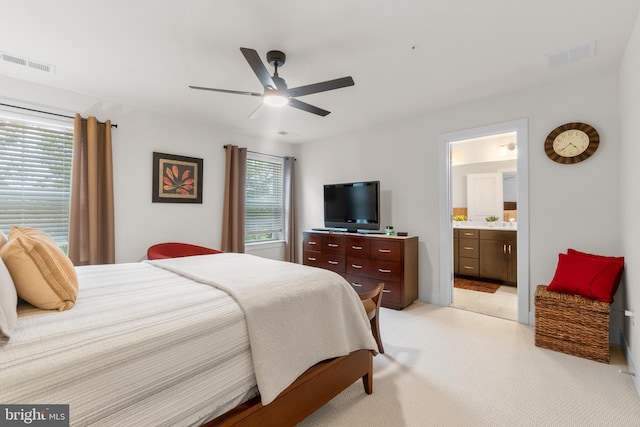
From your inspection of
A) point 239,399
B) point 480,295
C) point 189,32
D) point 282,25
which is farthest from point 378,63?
point 480,295

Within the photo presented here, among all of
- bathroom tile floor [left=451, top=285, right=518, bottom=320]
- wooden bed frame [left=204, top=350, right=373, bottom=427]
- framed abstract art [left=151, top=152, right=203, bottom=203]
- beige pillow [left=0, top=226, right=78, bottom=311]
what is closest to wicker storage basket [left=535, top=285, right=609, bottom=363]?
bathroom tile floor [left=451, top=285, right=518, bottom=320]

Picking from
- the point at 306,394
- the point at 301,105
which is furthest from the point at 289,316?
the point at 301,105

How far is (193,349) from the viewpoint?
1195 millimetres

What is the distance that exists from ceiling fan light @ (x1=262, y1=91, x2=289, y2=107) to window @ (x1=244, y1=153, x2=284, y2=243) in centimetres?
258

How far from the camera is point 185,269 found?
2.18m

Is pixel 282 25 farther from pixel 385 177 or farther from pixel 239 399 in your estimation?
pixel 385 177

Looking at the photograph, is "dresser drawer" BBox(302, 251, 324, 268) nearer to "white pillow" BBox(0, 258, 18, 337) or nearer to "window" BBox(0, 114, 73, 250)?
"window" BBox(0, 114, 73, 250)

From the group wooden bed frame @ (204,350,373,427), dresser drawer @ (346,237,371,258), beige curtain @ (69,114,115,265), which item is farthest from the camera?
dresser drawer @ (346,237,371,258)

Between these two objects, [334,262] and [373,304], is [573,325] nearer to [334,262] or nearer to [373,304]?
[373,304]

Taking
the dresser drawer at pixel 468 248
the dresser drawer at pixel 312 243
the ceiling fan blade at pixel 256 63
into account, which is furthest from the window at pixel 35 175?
the dresser drawer at pixel 468 248

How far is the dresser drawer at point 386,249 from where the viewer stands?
370 cm

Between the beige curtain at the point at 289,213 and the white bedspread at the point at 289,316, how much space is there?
126 inches

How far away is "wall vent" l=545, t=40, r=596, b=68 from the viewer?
237cm

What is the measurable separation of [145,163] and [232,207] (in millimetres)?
1292
